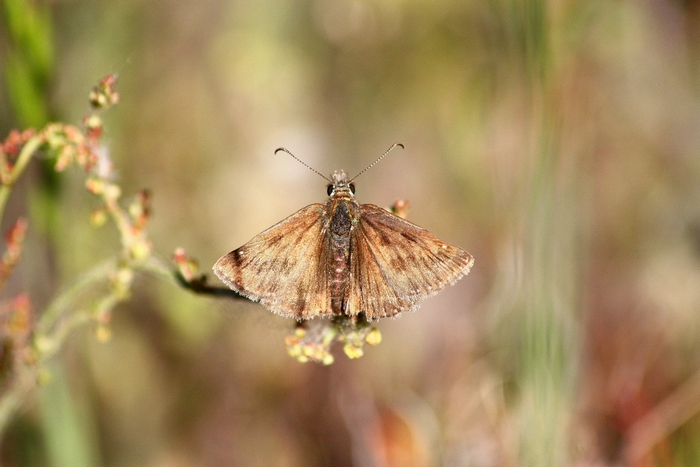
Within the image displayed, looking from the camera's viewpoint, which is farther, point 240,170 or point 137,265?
point 240,170

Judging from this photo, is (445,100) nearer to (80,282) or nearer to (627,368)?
(627,368)

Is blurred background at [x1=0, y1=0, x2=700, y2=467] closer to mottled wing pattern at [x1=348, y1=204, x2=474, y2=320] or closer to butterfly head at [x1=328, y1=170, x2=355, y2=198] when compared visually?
mottled wing pattern at [x1=348, y1=204, x2=474, y2=320]

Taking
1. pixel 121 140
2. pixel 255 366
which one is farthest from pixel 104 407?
pixel 121 140

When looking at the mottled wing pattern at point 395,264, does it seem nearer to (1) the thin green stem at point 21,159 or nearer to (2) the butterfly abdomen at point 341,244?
(2) the butterfly abdomen at point 341,244

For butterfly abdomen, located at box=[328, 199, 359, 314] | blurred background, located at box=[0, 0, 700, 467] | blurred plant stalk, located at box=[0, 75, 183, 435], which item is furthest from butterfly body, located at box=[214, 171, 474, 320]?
blurred background, located at box=[0, 0, 700, 467]

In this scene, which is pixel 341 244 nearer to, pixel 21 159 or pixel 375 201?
pixel 21 159

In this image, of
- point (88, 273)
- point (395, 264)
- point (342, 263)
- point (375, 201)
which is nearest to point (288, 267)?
point (342, 263)

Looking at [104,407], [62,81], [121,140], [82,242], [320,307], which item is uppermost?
[121,140]
